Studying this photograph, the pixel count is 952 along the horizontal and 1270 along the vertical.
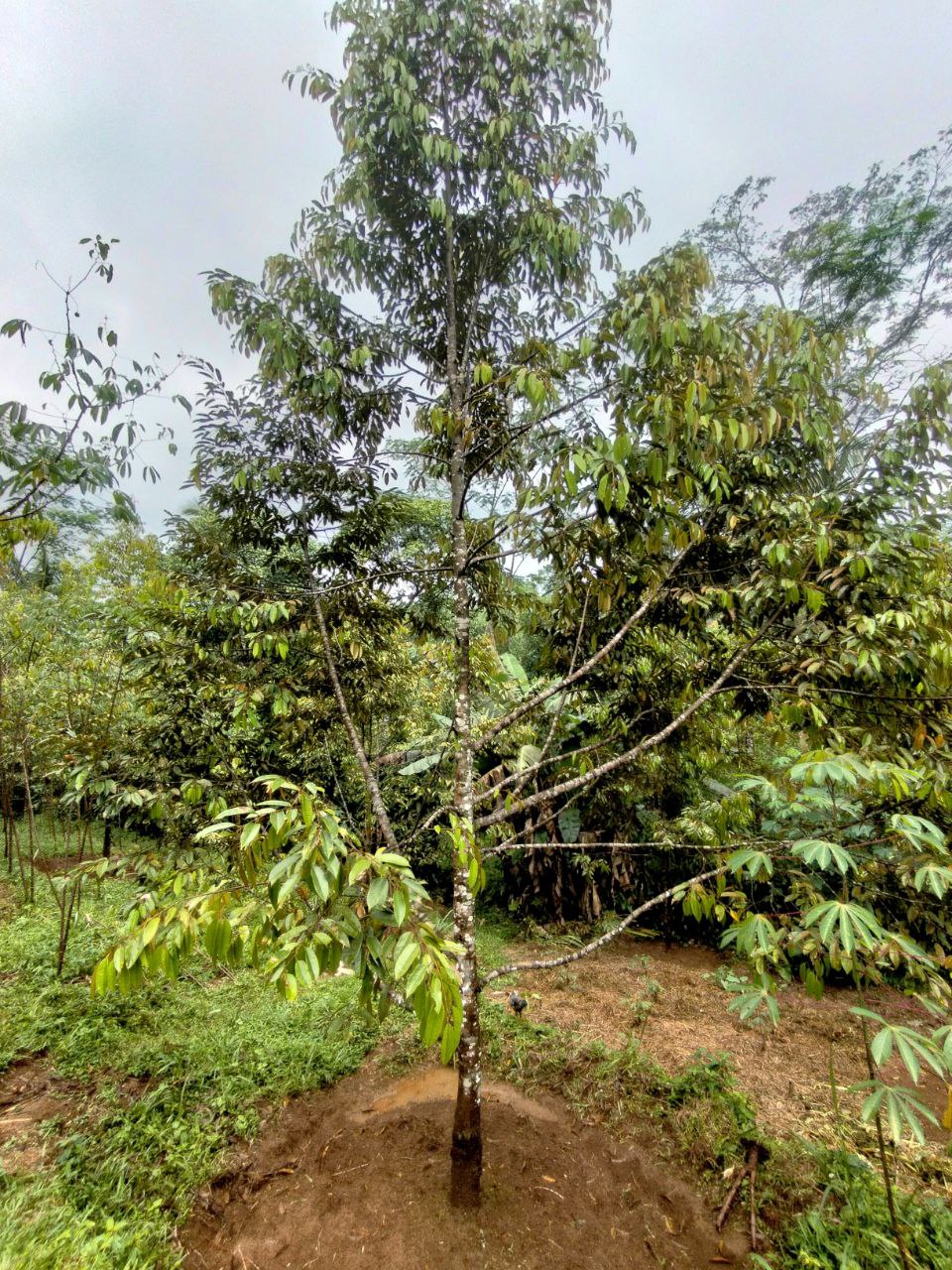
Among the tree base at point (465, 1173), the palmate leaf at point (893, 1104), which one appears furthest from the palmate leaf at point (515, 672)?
the palmate leaf at point (893, 1104)

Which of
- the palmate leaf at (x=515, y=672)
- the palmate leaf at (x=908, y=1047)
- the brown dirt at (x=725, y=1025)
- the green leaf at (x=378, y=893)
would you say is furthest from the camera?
the palmate leaf at (x=515, y=672)

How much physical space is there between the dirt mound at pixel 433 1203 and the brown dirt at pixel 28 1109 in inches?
32.9

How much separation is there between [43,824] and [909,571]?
40.9ft

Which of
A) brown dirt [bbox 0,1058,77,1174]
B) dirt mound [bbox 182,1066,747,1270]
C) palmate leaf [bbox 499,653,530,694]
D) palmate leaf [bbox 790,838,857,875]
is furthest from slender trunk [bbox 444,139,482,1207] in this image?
palmate leaf [bbox 499,653,530,694]

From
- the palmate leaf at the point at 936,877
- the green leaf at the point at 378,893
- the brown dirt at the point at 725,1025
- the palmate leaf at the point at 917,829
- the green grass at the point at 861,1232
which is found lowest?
the brown dirt at the point at 725,1025

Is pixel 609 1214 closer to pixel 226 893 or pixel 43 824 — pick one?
pixel 226 893

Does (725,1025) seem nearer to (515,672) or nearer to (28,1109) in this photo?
(515,672)

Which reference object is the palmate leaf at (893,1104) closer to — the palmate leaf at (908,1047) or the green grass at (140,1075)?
the palmate leaf at (908,1047)

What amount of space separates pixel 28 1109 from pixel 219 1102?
0.91 metres

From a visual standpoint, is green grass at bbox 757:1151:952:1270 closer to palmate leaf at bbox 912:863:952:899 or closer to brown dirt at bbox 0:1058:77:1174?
palmate leaf at bbox 912:863:952:899

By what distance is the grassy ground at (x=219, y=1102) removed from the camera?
202 cm

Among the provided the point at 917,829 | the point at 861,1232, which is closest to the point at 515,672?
the point at 861,1232

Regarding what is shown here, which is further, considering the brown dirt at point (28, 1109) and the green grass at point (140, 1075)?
the brown dirt at point (28, 1109)

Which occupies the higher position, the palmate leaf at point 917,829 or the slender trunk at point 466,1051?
the palmate leaf at point 917,829
